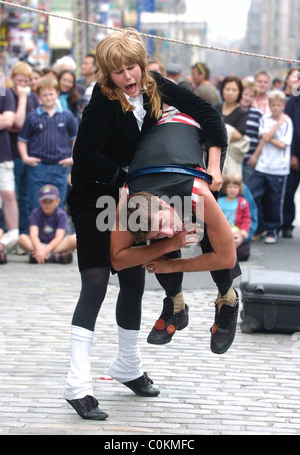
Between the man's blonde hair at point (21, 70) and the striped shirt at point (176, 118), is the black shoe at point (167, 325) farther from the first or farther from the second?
the man's blonde hair at point (21, 70)

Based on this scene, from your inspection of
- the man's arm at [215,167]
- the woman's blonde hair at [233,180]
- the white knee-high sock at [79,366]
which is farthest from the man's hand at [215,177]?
the woman's blonde hair at [233,180]

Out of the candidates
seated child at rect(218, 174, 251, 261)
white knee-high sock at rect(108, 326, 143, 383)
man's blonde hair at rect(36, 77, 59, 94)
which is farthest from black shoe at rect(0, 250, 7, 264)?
white knee-high sock at rect(108, 326, 143, 383)

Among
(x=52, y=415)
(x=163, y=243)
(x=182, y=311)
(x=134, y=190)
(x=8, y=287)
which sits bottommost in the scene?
(x=8, y=287)

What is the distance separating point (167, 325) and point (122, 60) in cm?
152

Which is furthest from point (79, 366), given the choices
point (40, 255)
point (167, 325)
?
point (40, 255)

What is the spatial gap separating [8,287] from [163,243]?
3.99 m

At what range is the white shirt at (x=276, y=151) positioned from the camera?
10.8 metres

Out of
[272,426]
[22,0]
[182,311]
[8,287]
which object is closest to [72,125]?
[8,287]

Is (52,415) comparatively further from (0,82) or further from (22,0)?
(22,0)

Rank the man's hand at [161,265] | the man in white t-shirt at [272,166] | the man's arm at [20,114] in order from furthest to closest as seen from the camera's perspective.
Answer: the man in white t-shirt at [272,166]
the man's arm at [20,114]
the man's hand at [161,265]

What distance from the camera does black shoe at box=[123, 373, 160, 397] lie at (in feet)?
16.6

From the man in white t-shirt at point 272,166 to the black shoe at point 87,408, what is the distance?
21.7 feet

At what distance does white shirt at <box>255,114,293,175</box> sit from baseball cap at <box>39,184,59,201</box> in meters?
2.75

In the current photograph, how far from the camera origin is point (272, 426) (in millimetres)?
4527
